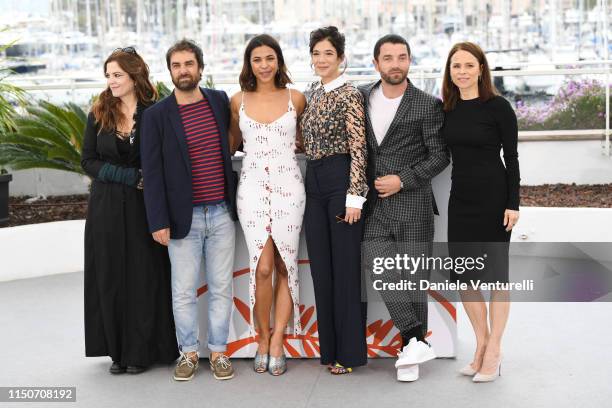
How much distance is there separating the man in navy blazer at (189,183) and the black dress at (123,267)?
150mm

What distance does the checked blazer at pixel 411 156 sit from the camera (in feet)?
14.7

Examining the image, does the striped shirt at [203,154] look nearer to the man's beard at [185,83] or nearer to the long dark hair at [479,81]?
the man's beard at [185,83]

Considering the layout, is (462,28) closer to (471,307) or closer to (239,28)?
(239,28)

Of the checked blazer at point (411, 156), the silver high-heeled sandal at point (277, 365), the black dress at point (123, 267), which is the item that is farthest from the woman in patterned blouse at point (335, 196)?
the black dress at point (123, 267)

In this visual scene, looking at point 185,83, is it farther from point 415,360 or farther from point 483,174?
point 415,360

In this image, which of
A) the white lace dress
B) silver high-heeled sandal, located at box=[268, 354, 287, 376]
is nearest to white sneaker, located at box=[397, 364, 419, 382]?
silver high-heeled sandal, located at box=[268, 354, 287, 376]

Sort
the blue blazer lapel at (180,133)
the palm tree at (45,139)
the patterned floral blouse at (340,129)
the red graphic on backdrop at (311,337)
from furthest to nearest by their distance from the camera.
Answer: the palm tree at (45,139), the red graphic on backdrop at (311,337), the blue blazer lapel at (180,133), the patterned floral blouse at (340,129)

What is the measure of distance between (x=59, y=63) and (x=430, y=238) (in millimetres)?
8547

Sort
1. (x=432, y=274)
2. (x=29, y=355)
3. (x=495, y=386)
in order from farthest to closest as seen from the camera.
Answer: (x=29, y=355) < (x=432, y=274) < (x=495, y=386)

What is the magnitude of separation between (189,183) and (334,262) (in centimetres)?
76

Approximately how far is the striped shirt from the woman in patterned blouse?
42cm

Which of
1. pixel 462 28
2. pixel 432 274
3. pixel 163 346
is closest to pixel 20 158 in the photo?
pixel 163 346

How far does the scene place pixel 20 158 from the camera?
795cm

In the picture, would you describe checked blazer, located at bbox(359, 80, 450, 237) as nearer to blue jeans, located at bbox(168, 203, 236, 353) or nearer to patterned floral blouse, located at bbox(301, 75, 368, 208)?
patterned floral blouse, located at bbox(301, 75, 368, 208)
